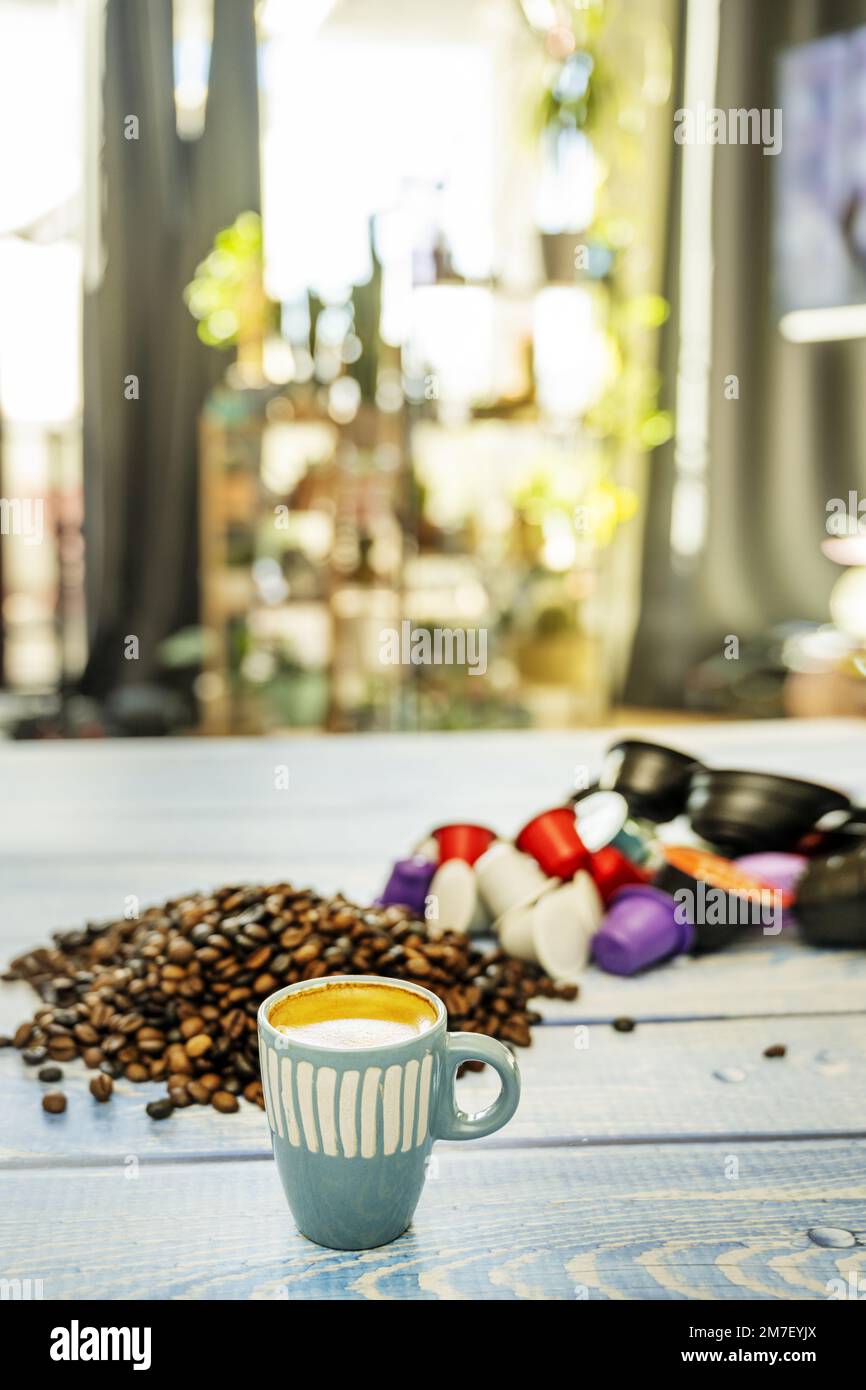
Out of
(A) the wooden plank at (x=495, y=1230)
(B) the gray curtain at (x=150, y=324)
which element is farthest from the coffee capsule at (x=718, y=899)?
(B) the gray curtain at (x=150, y=324)

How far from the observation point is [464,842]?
0.95 m

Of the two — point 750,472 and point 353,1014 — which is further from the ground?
point 750,472

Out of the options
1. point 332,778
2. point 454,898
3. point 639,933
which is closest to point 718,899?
point 639,933

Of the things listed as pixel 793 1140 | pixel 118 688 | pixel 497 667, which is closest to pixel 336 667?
pixel 497 667

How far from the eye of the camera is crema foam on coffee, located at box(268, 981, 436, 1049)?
0.58 m

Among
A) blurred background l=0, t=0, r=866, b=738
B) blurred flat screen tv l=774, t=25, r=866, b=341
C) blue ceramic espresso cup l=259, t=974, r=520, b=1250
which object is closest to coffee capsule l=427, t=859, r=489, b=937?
blue ceramic espresso cup l=259, t=974, r=520, b=1250

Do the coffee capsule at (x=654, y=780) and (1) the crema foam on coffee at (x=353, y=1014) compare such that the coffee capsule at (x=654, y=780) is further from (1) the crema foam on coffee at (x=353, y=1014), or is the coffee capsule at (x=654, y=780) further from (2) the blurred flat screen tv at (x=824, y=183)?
(2) the blurred flat screen tv at (x=824, y=183)

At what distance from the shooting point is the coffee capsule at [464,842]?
94 centimetres

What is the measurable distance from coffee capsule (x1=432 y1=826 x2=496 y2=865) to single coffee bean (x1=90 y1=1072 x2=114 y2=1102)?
0.34m

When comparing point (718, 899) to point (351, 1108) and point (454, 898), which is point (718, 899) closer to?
point (454, 898)

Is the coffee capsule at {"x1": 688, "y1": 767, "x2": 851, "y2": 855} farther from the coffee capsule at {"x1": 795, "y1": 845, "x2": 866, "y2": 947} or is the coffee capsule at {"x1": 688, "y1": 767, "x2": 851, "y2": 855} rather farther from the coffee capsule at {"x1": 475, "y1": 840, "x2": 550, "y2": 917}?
the coffee capsule at {"x1": 475, "y1": 840, "x2": 550, "y2": 917}

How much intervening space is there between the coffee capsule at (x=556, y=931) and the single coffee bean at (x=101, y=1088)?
11.9 inches

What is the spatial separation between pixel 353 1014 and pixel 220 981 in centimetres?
18

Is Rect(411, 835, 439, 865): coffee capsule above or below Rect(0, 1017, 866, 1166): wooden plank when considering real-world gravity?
above
